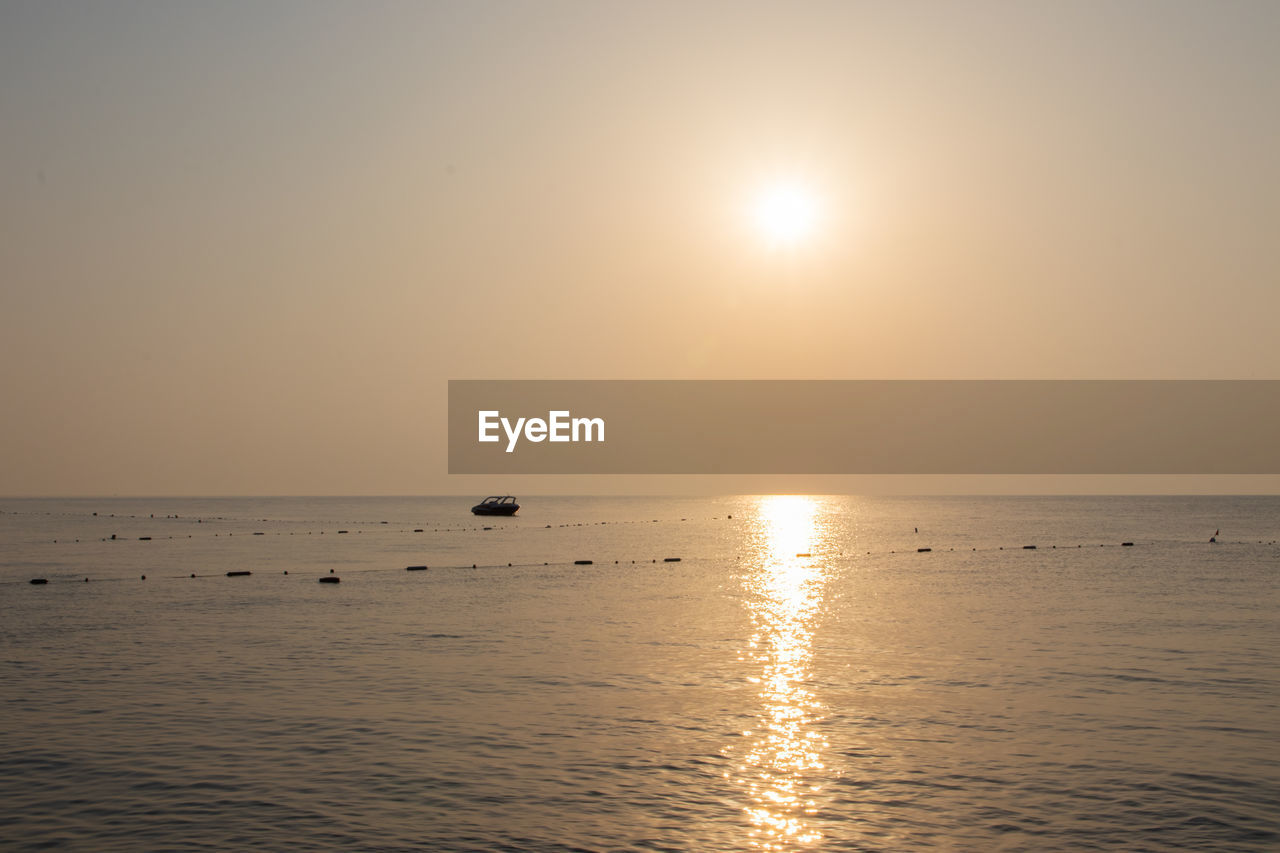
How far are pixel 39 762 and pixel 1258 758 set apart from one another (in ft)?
110

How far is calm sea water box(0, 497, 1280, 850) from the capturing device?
2439 cm

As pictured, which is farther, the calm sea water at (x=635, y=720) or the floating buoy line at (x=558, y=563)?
the floating buoy line at (x=558, y=563)

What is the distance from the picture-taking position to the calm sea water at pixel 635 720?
960 inches

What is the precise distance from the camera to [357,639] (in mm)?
53500

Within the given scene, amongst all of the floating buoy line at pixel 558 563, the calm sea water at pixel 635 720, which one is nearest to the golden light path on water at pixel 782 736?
the calm sea water at pixel 635 720

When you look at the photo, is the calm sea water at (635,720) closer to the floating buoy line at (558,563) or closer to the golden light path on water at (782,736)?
the golden light path on water at (782,736)

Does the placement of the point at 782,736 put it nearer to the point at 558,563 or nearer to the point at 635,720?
the point at 635,720

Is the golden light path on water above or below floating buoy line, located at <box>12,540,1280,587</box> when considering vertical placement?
below

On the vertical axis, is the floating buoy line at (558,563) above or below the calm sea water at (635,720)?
above

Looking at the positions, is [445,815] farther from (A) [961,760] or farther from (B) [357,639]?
(B) [357,639]

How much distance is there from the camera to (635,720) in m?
34.7

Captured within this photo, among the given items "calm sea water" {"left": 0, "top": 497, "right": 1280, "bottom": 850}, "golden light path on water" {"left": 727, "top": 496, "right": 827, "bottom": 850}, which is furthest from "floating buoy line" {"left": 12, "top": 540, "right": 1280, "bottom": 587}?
"golden light path on water" {"left": 727, "top": 496, "right": 827, "bottom": 850}

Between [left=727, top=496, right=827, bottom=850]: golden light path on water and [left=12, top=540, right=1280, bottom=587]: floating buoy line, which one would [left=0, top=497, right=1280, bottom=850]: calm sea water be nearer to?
[left=727, top=496, right=827, bottom=850]: golden light path on water

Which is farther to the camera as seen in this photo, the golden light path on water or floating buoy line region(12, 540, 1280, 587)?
floating buoy line region(12, 540, 1280, 587)
